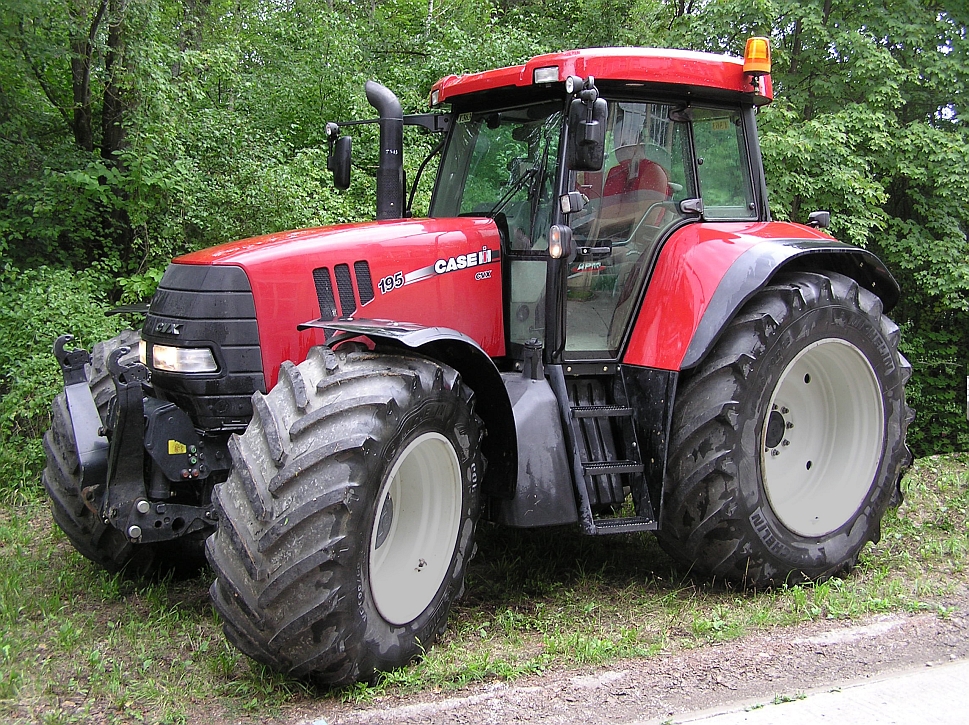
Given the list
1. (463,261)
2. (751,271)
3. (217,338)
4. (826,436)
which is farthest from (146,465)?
(826,436)

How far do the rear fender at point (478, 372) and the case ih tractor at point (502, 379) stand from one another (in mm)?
14

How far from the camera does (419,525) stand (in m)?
3.98

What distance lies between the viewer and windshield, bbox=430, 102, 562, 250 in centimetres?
461

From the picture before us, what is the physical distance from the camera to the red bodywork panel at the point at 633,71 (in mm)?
4469

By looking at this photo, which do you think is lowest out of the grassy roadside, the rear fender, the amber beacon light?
the grassy roadside

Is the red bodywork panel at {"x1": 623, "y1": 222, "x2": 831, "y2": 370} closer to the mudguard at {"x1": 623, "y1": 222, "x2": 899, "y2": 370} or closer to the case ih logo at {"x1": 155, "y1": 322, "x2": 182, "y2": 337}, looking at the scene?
the mudguard at {"x1": 623, "y1": 222, "x2": 899, "y2": 370}

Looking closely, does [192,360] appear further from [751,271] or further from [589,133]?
[751,271]

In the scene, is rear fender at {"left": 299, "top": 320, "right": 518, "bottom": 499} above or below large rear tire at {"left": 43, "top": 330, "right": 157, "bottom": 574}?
above

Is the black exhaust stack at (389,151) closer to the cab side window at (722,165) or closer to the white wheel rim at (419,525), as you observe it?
the cab side window at (722,165)

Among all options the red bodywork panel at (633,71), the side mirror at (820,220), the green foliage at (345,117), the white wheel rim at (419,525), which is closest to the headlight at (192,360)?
the white wheel rim at (419,525)

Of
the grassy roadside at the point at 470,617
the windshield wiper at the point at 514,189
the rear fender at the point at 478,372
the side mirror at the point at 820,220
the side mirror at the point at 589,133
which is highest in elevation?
the side mirror at the point at 589,133

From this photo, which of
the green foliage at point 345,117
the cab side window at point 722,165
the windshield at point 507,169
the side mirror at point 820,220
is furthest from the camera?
the green foliage at point 345,117

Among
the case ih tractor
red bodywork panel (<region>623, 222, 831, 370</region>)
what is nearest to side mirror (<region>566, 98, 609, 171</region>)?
the case ih tractor

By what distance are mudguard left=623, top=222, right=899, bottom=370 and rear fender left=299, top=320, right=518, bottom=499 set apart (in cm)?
84
